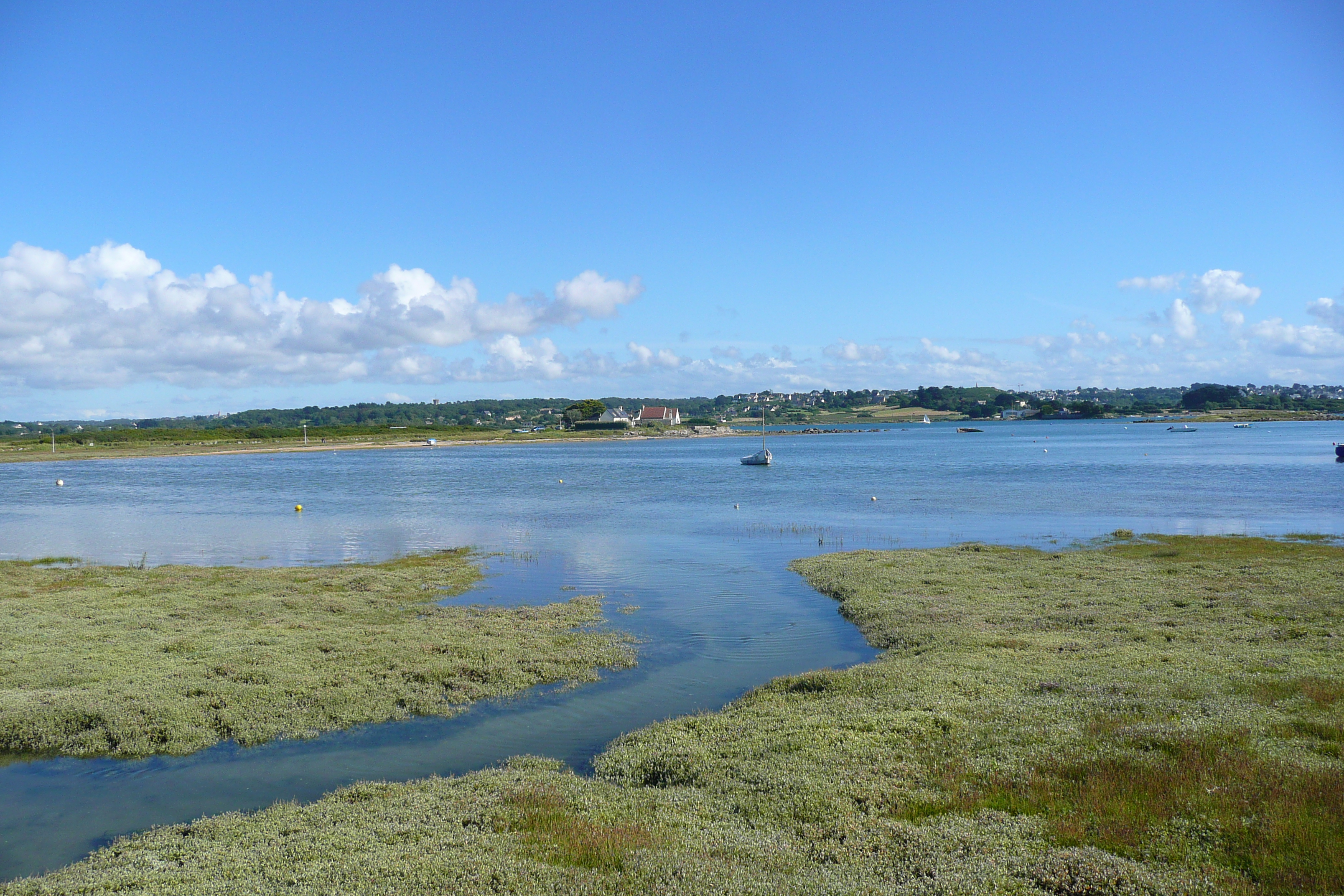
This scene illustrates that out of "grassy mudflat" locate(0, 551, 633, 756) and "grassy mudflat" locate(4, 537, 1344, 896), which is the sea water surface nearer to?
"grassy mudflat" locate(0, 551, 633, 756)

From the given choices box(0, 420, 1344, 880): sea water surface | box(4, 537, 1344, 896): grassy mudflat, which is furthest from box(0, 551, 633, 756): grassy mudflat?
box(4, 537, 1344, 896): grassy mudflat

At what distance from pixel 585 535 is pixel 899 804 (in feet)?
112

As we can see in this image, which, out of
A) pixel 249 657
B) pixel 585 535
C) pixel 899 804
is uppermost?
pixel 899 804

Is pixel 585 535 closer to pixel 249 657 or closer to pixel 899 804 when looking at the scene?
pixel 249 657

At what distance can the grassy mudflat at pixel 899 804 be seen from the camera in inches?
334

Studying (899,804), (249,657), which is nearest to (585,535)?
(249,657)

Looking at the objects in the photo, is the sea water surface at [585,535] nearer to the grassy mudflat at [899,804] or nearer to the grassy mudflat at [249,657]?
the grassy mudflat at [249,657]

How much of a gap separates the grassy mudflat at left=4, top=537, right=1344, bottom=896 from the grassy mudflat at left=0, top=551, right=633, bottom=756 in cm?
425

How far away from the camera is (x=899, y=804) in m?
10.2

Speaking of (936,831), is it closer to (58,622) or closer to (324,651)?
(324,651)

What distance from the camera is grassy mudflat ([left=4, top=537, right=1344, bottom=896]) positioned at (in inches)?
334

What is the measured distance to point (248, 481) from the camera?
8825 centimetres

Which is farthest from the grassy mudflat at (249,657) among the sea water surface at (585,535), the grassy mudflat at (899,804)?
the grassy mudflat at (899,804)

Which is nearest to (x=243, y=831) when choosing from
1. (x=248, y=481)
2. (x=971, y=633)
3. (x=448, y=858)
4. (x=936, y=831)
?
(x=448, y=858)
